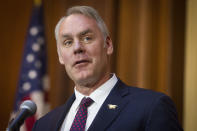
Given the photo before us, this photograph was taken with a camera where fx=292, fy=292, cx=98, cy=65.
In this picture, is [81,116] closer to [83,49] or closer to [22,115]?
[83,49]

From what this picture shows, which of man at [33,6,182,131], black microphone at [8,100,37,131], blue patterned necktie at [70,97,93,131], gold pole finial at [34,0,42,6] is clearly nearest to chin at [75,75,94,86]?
man at [33,6,182,131]

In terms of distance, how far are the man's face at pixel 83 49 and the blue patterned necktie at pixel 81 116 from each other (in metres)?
0.12

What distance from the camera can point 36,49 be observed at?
142 inches

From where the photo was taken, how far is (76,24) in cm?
209

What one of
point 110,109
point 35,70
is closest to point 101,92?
point 110,109

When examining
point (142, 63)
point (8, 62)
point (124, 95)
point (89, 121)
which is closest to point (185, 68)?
point (142, 63)

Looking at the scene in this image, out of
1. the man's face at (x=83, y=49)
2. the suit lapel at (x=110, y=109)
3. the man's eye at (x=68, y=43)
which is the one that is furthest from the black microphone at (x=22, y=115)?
the man's eye at (x=68, y=43)

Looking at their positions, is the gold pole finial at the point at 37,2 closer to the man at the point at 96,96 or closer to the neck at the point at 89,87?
the man at the point at 96,96

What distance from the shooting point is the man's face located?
196 cm

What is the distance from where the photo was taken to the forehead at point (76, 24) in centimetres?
206

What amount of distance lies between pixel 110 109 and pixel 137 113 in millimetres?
183

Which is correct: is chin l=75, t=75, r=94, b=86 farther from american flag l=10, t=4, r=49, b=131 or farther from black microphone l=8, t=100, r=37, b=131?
american flag l=10, t=4, r=49, b=131

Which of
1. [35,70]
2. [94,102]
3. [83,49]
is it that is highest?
[83,49]

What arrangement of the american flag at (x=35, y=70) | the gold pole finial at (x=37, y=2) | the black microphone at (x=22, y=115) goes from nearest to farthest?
the black microphone at (x=22, y=115), the american flag at (x=35, y=70), the gold pole finial at (x=37, y=2)
